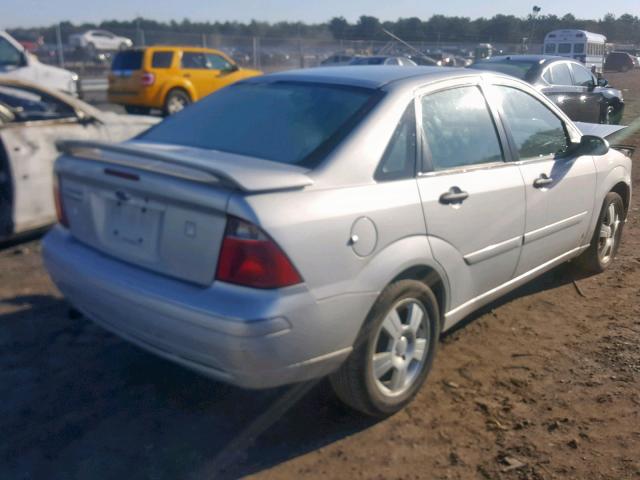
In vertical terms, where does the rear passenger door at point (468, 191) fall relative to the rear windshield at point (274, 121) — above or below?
below

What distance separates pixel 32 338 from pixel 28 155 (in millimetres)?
2052

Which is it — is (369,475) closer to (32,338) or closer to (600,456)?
(600,456)

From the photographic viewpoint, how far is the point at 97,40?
38188 mm

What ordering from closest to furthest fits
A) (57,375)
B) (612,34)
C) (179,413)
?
(179,413) → (57,375) → (612,34)

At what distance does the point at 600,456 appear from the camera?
10.1ft

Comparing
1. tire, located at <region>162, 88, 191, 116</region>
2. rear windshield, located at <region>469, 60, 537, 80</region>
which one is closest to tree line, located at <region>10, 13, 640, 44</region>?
tire, located at <region>162, 88, 191, 116</region>

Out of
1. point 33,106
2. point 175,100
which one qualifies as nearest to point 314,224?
Answer: point 33,106

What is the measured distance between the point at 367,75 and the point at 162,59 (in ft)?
45.7

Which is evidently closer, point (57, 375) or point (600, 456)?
point (600, 456)

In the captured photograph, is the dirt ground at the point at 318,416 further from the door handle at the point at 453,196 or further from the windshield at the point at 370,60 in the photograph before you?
the windshield at the point at 370,60

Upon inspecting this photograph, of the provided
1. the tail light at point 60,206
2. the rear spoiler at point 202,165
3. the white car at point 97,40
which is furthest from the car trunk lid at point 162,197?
the white car at point 97,40

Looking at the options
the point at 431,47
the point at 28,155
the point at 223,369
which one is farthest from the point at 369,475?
the point at 431,47

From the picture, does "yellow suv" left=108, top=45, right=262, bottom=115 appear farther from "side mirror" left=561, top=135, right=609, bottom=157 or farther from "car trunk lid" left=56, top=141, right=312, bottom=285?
"car trunk lid" left=56, top=141, right=312, bottom=285

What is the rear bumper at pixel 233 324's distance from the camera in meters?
2.67
